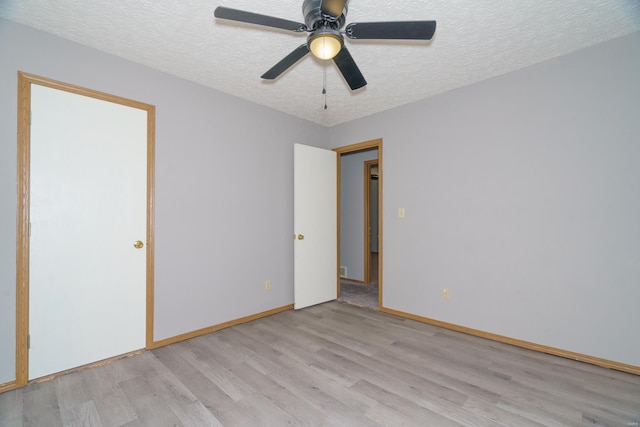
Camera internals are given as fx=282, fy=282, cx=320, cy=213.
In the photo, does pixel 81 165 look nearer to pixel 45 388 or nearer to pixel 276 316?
pixel 45 388

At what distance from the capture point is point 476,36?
2.13 metres

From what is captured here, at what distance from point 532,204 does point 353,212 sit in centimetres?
305

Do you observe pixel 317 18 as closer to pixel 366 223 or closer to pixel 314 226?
pixel 314 226

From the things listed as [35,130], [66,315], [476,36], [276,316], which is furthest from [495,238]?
[35,130]

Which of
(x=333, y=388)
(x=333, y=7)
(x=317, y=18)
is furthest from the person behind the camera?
(x=333, y=388)

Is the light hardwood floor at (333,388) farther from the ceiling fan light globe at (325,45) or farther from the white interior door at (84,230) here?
the ceiling fan light globe at (325,45)

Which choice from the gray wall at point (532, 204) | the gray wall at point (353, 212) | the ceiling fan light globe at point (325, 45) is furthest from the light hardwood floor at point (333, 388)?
the gray wall at point (353, 212)

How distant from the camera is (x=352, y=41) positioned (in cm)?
218

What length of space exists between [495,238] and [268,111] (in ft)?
9.58

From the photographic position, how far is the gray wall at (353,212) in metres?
5.17

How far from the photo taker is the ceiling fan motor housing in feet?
4.83

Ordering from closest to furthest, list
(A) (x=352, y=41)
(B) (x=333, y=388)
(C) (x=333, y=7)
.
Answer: (C) (x=333, y=7) < (B) (x=333, y=388) < (A) (x=352, y=41)

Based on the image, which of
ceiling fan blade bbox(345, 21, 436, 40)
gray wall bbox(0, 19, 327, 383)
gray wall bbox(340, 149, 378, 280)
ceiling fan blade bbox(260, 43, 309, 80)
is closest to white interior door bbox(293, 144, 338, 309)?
gray wall bbox(0, 19, 327, 383)

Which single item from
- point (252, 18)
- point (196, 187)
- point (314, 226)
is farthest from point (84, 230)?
point (314, 226)
